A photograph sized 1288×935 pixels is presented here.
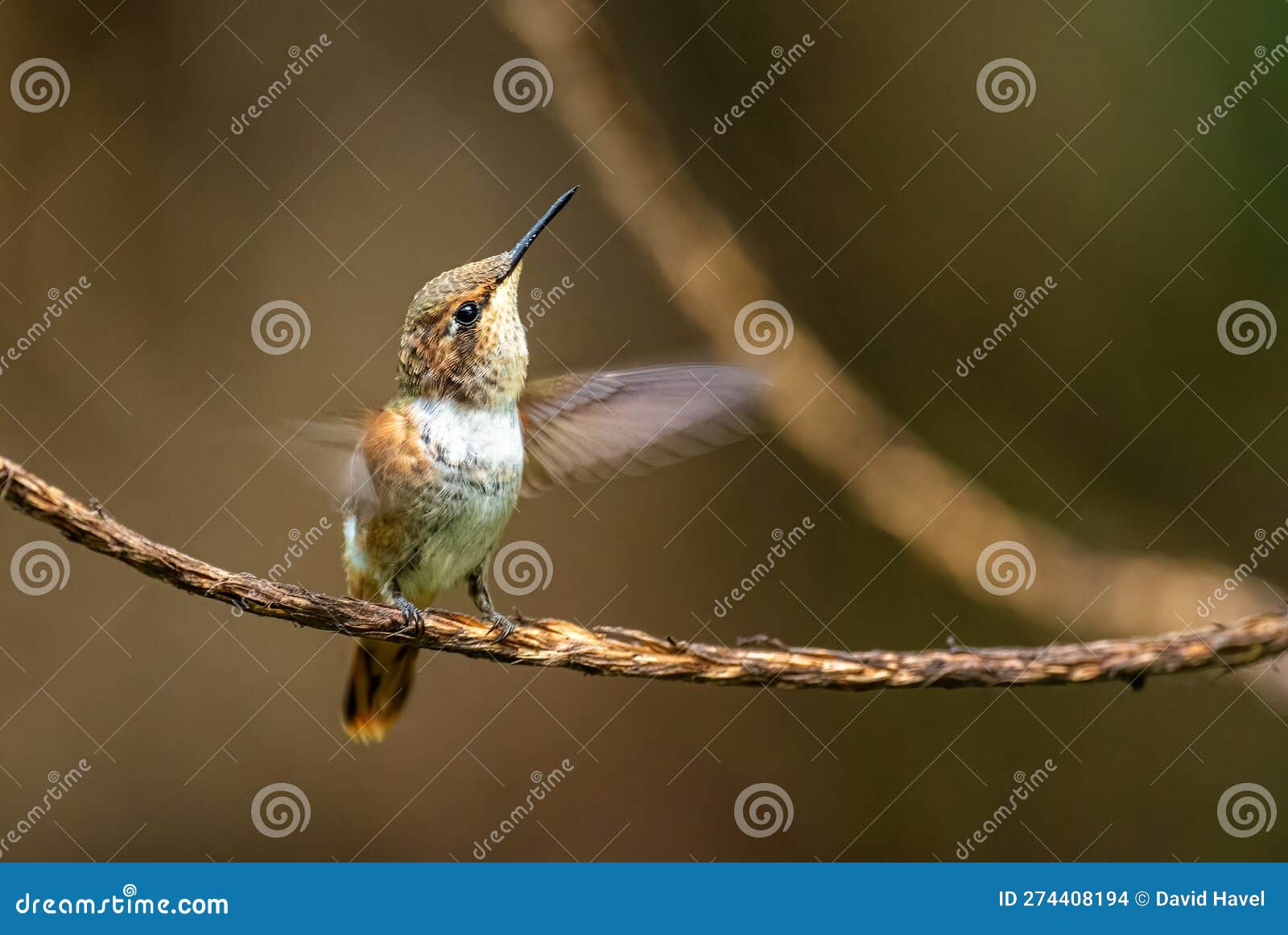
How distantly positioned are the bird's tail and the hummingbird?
16cm

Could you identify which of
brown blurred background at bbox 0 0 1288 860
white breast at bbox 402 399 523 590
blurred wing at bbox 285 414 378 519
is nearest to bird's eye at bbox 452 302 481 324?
white breast at bbox 402 399 523 590

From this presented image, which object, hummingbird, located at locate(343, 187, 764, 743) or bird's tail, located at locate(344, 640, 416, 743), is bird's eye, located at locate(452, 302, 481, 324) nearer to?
hummingbird, located at locate(343, 187, 764, 743)

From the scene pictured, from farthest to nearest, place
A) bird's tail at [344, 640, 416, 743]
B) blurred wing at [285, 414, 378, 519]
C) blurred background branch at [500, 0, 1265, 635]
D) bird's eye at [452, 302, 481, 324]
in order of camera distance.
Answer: blurred background branch at [500, 0, 1265, 635] → bird's tail at [344, 640, 416, 743] → bird's eye at [452, 302, 481, 324] → blurred wing at [285, 414, 378, 519]

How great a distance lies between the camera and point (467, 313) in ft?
8.68

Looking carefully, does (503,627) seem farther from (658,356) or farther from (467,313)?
(658,356)

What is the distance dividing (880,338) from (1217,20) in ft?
5.94

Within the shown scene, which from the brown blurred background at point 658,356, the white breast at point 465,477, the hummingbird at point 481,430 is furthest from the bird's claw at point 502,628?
the brown blurred background at point 658,356

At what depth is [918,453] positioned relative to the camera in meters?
3.89

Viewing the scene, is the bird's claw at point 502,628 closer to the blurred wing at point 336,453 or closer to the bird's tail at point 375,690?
the blurred wing at point 336,453

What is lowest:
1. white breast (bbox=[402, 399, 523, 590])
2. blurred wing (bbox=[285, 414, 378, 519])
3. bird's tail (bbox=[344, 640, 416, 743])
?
bird's tail (bbox=[344, 640, 416, 743])

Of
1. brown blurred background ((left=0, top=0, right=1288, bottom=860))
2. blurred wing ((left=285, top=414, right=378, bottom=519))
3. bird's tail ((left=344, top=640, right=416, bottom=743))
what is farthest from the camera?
brown blurred background ((left=0, top=0, right=1288, bottom=860))

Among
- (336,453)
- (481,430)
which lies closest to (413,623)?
(336,453)

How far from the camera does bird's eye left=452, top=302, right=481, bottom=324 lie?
263 centimetres

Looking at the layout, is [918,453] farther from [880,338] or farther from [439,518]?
[439,518]
